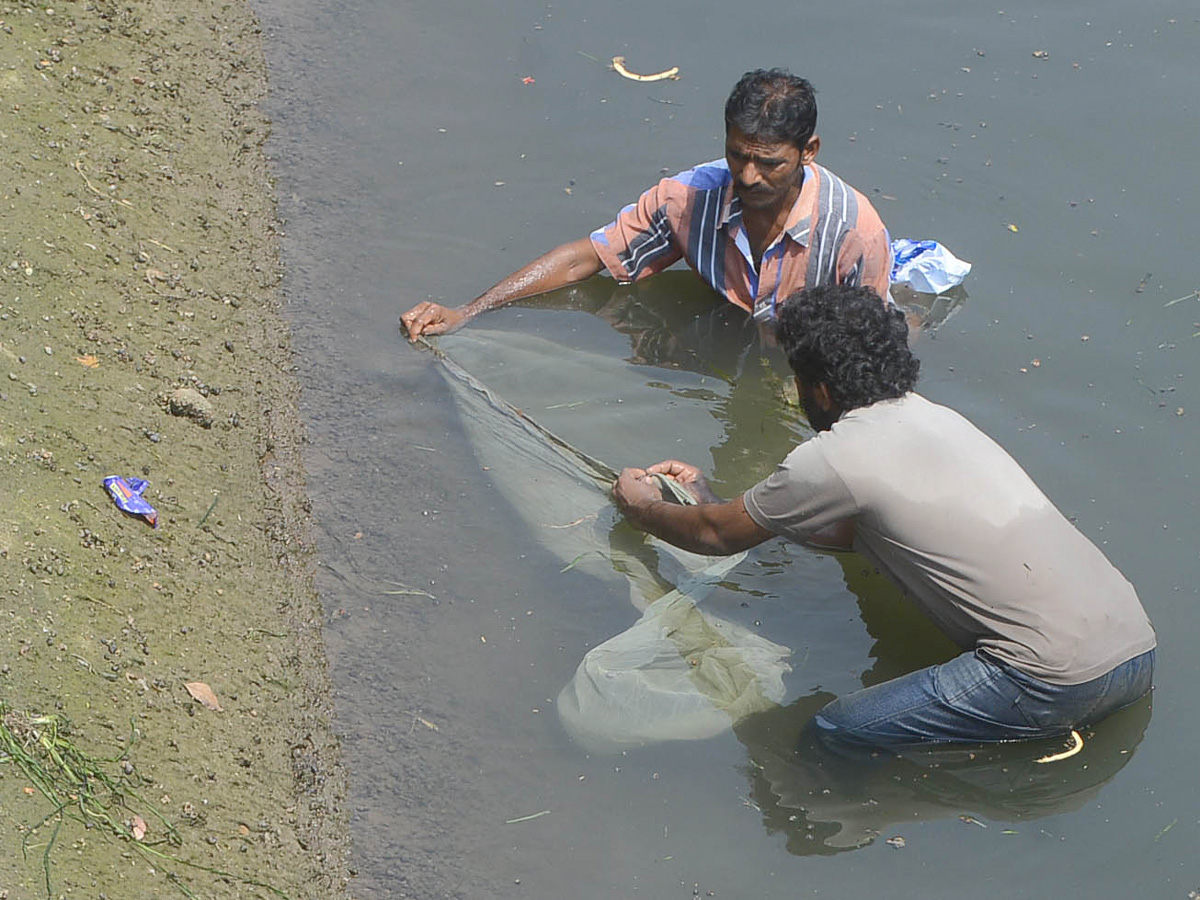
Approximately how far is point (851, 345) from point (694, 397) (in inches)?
74.1

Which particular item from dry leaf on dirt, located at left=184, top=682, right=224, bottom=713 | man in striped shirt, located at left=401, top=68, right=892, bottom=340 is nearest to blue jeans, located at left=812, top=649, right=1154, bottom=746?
man in striped shirt, located at left=401, top=68, right=892, bottom=340

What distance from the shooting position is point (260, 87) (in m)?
6.86

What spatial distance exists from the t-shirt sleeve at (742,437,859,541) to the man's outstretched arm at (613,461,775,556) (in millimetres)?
93

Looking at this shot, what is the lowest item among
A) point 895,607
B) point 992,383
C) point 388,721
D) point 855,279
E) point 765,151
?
point 388,721

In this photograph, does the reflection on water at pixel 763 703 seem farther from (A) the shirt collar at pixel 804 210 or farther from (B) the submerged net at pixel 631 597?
(A) the shirt collar at pixel 804 210

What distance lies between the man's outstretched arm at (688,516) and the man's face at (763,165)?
42.9 inches

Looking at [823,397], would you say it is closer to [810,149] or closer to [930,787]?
[930,787]

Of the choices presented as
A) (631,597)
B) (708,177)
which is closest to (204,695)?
(631,597)

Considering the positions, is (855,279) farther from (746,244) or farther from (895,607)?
(895,607)

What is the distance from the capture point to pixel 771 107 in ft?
14.9

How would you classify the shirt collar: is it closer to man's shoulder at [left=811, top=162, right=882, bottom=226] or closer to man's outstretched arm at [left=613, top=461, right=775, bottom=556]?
man's shoulder at [left=811, top=162, right=882, bottom=226]

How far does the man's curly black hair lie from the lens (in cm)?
361

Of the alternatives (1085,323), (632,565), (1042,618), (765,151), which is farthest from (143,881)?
(1085,323)

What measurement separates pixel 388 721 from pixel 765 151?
2.38m
